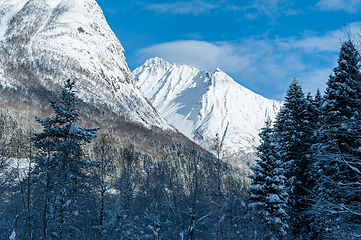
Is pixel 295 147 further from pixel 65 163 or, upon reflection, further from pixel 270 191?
pixel 65 163

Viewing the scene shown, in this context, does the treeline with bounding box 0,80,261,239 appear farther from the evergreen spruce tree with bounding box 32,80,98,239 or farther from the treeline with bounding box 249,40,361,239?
the treeline with bounding box 249,40,361,239

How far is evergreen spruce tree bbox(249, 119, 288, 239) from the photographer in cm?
1748

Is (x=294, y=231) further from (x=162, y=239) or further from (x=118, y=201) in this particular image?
(x=118, y=201)

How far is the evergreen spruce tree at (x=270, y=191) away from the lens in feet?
57.4

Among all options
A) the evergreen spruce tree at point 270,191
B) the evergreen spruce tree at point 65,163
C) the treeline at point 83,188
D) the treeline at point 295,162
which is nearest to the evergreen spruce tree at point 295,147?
the treeline at point 295,162

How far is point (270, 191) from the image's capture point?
62.2 ft

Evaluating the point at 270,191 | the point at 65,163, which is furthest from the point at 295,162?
the point at 65,163

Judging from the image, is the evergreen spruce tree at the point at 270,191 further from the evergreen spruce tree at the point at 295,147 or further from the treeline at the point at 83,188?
the treeline at the point at 83,188

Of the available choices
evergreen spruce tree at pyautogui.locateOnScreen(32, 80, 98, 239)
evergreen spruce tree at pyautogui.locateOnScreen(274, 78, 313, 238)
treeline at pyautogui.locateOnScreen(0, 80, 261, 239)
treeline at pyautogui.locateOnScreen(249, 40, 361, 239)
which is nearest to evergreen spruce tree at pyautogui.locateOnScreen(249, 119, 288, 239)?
treeline at pyautogui.locateOnScreen(249, 40, 361, 239)

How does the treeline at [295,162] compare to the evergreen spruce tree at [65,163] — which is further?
the evergreen spruce tree at [65,163]

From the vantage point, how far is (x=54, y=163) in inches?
701

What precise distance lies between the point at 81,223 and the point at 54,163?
898 centimetres

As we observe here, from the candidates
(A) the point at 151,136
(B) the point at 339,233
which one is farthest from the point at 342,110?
(A) the point at 151,136

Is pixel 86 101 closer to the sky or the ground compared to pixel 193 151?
closer to the sky
